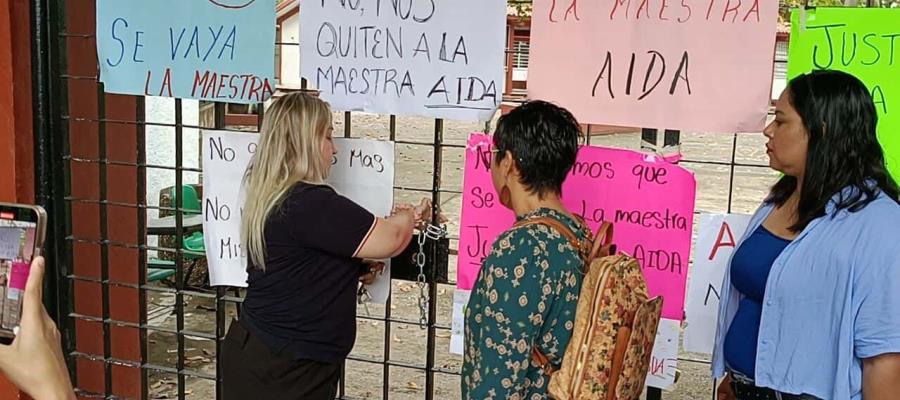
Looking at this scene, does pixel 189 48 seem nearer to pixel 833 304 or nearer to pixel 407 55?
pixel 407 55

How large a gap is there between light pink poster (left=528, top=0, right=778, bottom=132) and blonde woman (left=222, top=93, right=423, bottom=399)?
699 mm

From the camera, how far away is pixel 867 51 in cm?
263

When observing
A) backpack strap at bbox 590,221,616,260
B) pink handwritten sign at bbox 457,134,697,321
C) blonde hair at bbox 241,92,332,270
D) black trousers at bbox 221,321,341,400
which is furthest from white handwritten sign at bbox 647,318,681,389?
blonde hair at bbox 241,92,332,270

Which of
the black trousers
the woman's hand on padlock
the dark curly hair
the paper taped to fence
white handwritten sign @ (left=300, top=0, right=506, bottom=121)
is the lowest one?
the black trousers

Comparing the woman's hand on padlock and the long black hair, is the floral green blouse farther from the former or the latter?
the woman's hand on padlock

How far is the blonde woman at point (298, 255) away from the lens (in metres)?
2.72

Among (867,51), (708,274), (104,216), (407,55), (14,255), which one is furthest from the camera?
(104,216)

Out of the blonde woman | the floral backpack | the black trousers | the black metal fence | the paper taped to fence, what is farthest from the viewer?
the black metal fence

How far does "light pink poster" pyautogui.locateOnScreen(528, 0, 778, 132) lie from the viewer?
2762 millimetres

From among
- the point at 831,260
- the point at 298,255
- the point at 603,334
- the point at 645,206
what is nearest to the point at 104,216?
the point at 298,255

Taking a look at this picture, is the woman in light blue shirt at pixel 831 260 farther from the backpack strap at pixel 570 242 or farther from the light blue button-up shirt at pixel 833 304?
the backpack strap at pixel 570 242

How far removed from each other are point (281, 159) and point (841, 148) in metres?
1.53

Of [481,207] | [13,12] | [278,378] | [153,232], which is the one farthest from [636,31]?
[153,232]

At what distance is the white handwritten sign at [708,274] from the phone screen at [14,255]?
1987 millimetres
